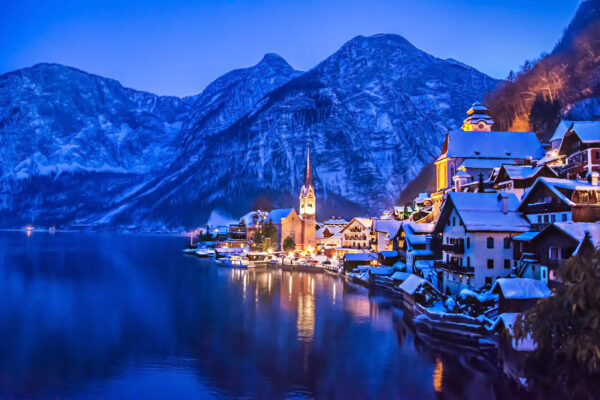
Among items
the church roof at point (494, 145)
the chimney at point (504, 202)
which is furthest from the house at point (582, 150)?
the church roof at point (494, 145)

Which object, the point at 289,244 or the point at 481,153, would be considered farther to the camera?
the point at 289,244

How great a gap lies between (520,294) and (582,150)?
1067 inches

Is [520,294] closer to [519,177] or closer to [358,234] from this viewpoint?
[519,177]

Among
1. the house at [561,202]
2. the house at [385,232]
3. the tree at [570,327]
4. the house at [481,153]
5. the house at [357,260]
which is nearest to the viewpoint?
the tree at [570,327]

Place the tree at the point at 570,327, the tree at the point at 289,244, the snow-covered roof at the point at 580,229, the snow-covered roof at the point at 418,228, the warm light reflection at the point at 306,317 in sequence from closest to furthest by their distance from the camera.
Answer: the tree at the point at 570,327 < the snow-covered roof at the point at 580,229 < the warm light reflection at the point at 306,317 < the snow-covered roof at the point at 418,228 < the tree at the point at 289,244

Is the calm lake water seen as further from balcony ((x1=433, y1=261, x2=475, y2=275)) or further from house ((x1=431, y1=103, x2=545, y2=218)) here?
house ((x1=431, y1=103, x2=545, y2=218))

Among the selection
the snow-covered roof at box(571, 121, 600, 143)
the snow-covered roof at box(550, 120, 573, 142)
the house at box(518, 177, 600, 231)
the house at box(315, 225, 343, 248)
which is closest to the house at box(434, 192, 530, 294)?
the house at box(518, 177, 600, 231)

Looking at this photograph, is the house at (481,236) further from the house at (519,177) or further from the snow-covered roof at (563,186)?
the house at (519,177)

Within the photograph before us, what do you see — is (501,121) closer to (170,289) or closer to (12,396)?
(170,289)

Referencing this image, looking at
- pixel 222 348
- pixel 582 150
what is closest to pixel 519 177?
pixel 582 150

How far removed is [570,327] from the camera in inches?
542

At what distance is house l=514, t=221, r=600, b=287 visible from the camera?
1158 inches

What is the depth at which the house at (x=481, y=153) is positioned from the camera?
72.4m

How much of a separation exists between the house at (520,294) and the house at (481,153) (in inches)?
1525
